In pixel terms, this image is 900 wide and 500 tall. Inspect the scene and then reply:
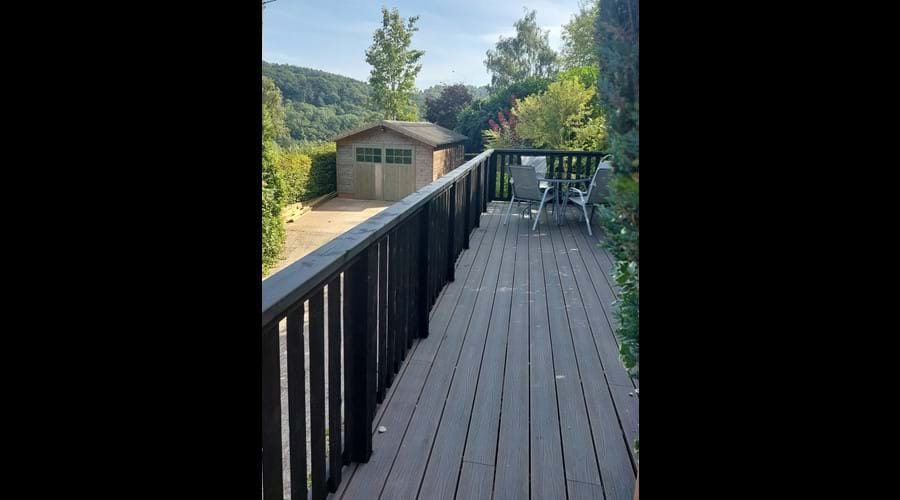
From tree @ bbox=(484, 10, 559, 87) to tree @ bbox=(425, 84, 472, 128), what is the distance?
58.4 ft

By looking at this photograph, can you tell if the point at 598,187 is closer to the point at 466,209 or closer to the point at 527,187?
the point at 527,187

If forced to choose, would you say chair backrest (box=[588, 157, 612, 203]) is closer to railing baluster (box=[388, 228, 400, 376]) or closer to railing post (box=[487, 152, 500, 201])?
railing post (box=[487, 152, 500, 201])

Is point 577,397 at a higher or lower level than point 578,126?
lower

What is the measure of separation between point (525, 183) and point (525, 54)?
40.2m

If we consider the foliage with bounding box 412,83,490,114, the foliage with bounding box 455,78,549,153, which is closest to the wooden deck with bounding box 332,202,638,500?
the foliage with bounding box 455,78,549,153

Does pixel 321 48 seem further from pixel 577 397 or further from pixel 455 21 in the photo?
pixel 577 397

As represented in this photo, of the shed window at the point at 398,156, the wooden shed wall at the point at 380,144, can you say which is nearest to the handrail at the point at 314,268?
the wooden shed wall at the point at 380,144

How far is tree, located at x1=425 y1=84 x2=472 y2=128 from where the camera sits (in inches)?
1057

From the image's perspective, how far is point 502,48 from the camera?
4469cm

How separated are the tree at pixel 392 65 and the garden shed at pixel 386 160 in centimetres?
1286
